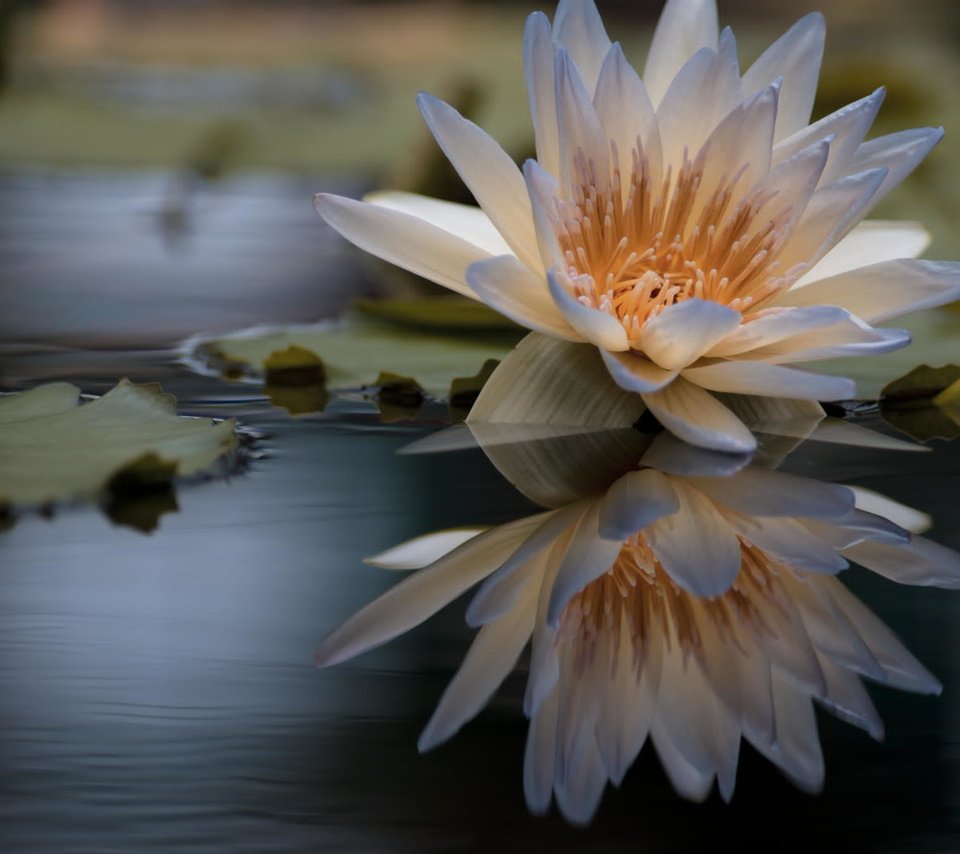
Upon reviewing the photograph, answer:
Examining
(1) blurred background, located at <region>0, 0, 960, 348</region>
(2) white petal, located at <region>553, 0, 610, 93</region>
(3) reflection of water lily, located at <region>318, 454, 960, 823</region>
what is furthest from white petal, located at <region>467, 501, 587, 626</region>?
(1) blurred background, located at <region>0, 0, 960, 348</region>

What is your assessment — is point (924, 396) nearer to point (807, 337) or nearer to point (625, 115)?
point (807, 337)

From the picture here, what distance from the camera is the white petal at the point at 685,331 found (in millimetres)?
669

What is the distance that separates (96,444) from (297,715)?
32 cm

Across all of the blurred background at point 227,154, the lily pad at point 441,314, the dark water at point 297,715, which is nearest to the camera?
the dark water at point 297,715

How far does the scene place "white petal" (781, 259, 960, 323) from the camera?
752mm

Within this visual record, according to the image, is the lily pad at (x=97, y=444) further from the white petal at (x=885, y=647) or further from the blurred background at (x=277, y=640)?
the white petal at (x=885, y=647)

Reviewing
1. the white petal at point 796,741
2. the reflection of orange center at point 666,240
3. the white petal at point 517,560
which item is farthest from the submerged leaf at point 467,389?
the white petal at point 796,741

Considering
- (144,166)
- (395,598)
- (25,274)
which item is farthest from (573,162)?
(144,166)

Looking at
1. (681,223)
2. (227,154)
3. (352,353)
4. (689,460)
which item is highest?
(681,223)

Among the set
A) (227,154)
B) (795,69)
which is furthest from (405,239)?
(227,154)

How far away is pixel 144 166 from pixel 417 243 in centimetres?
129

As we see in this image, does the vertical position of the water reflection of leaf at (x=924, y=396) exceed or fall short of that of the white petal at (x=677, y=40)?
it falls short

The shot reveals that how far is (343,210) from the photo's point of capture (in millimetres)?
776

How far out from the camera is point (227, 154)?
6.72ft
